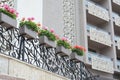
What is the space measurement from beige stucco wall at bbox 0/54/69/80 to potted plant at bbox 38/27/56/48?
36.2 inches

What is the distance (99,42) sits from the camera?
78.3 feet

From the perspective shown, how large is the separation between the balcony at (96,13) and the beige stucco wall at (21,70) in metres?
15.5

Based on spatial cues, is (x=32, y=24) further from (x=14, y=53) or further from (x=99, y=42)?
(x=99, y=42)

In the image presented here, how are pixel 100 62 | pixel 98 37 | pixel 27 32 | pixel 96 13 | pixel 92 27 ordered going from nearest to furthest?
pixel 27 32, pixel 100 62, pixel 98 37, pixel 92 27, pixel 96 13

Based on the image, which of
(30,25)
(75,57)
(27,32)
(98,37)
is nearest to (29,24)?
(30,25)

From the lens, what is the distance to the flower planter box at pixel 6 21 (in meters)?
7.87

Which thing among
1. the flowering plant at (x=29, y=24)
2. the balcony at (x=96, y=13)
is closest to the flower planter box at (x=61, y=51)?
the flowering plant at (x=29, y=24)

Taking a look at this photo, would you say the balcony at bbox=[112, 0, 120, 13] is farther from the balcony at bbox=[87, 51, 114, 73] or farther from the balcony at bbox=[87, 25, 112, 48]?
the balcony at bbox=[87, 51, 114, 73]

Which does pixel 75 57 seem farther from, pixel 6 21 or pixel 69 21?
pixel 69 21

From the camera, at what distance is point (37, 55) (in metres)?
9.43

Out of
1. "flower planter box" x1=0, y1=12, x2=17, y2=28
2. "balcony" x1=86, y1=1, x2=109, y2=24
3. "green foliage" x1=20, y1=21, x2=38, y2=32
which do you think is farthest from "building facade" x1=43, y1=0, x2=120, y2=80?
"flower planter box" x1=0, y1=12, x2=17, y2=28

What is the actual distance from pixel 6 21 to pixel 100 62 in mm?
15569

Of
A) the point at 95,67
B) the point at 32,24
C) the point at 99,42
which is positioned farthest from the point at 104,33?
the point at 32,24

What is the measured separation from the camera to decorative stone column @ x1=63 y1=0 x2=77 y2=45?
67.9 feet
